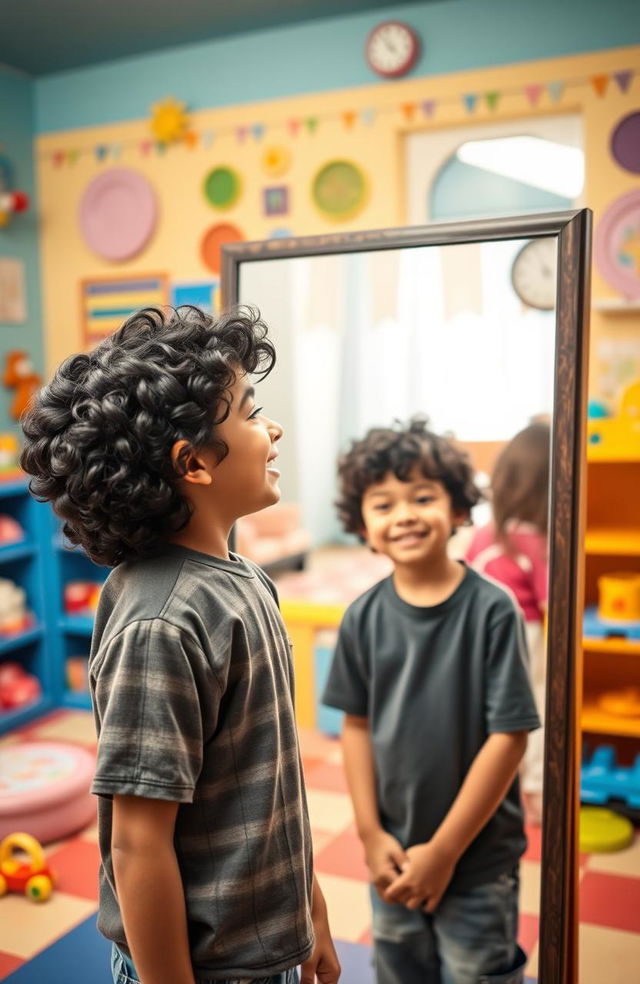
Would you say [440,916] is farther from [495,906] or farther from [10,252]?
[10,252]

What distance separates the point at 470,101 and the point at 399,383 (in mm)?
1999

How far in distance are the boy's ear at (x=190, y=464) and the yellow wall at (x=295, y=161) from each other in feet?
7.30

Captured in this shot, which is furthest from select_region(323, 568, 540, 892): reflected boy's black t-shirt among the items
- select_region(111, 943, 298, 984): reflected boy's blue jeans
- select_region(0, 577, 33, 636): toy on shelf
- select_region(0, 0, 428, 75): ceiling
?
select_region(0, 0, 428, 75): ceiling

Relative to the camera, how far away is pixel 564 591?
120 centimetres

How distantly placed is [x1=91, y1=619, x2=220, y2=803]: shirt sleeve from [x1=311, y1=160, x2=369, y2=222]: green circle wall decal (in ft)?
8.82

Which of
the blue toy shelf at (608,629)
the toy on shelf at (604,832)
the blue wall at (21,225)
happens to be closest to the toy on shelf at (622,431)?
the blue toy shelf at (608,629)

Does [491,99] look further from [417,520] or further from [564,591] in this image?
[564,591]

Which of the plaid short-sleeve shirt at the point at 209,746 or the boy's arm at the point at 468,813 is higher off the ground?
the plaid short-sleeve shirt at the point at 209,746

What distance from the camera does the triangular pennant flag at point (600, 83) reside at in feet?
9.52

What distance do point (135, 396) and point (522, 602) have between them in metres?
0.66

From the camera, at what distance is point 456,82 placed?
312 cm

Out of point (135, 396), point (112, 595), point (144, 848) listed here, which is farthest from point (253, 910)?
point (135, 396)

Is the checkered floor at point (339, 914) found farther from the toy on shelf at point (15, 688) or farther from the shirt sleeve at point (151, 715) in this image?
the toy on shelf at point (15, 688)

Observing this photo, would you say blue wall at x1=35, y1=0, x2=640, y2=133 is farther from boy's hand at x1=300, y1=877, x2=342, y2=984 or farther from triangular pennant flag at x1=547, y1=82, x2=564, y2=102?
boy's hand at x1=300, y1=877, x2=342, y2=984
